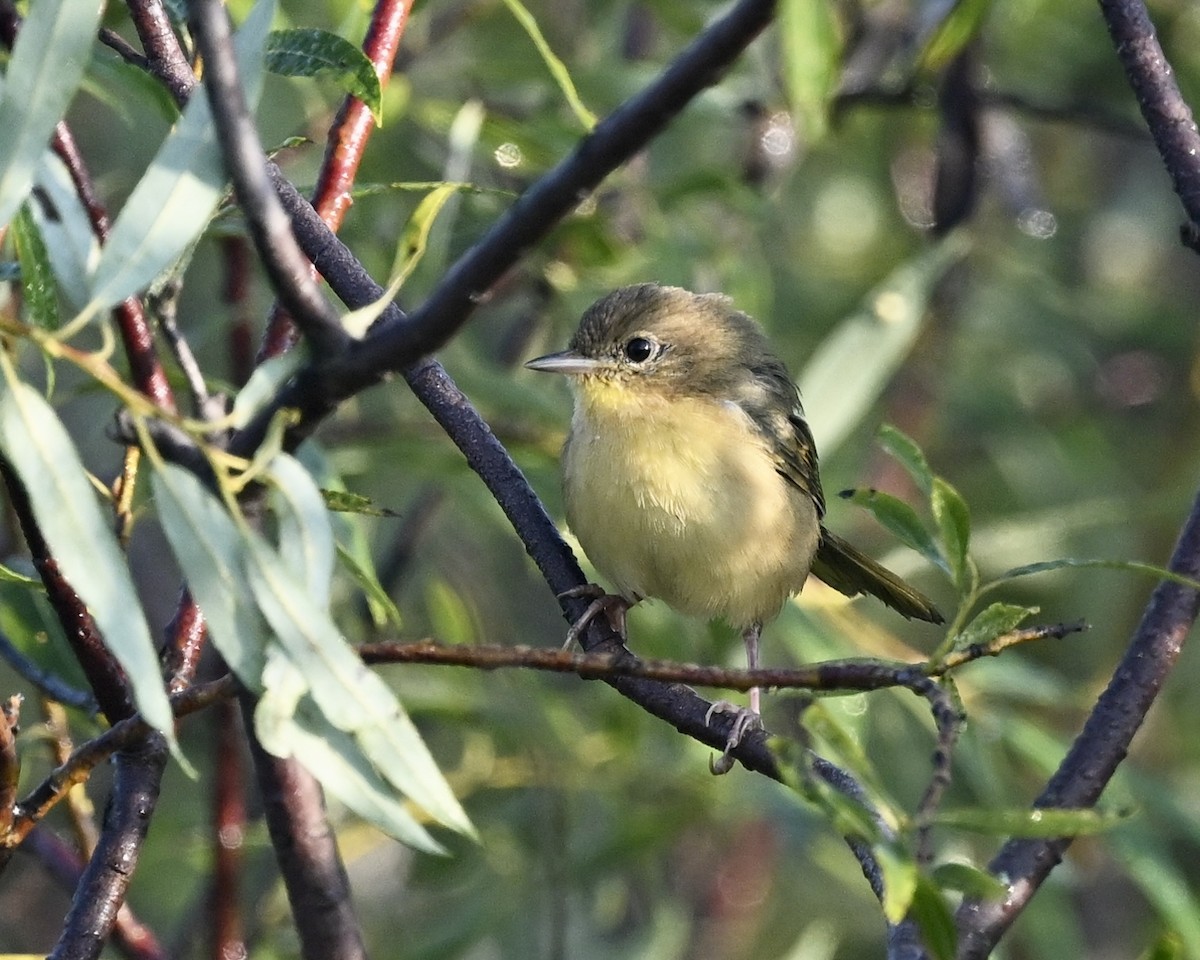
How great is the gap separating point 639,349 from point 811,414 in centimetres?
71

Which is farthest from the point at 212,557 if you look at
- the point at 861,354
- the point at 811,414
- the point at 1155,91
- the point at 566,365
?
the point at 861,354

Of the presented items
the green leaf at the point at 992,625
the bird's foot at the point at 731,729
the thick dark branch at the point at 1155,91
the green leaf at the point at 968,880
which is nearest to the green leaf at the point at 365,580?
the bird's foot at the point at 731,729

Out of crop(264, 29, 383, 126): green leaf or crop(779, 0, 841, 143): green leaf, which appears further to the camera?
crop(779, 0, 841, 143): green leaf

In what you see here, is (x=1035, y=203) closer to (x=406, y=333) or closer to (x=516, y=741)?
(x=516, y=741)

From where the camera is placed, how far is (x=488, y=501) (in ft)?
14.6

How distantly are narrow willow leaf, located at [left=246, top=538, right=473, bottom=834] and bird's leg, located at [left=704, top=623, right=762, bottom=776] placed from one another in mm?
369

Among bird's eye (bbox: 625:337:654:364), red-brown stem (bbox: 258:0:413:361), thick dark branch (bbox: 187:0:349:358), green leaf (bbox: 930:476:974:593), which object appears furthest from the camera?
bird's eye (bbox: 625:337:654:364)

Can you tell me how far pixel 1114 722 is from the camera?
259 centimetres

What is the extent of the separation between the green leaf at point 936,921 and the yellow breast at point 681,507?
6.82 feet

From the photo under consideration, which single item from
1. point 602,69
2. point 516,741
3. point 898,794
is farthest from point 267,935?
point 602,69

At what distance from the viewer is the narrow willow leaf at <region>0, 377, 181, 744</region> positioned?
1667mm

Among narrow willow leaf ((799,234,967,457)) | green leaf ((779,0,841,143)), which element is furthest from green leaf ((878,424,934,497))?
narrow willow leaf ((799,234,967,457))

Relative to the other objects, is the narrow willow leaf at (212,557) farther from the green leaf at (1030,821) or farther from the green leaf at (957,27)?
the green leaf at (957,27)

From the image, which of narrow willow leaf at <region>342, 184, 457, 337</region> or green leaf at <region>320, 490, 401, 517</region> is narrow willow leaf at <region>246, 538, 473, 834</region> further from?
green leaf at <region>320, 490, 401, 517</region>
